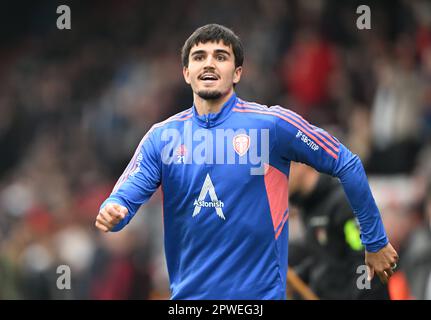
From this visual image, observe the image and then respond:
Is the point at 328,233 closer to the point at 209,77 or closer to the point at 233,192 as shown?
the point at 233,192

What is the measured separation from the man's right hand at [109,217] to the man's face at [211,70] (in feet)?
2.90

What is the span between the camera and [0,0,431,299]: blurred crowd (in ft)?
38.9

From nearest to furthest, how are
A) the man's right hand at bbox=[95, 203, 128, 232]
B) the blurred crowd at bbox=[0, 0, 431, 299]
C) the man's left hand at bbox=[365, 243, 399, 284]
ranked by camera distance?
the man's right hand at bbox=[95, 203, 128, 232], the man's left hand at bbox=[365, 243, 399, 284], the blurred crowd at bbox=[0, 0, 431, 299]

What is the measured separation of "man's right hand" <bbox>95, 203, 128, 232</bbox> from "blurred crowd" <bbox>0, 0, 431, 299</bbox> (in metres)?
3.29

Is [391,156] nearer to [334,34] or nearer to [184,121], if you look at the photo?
[334,34]

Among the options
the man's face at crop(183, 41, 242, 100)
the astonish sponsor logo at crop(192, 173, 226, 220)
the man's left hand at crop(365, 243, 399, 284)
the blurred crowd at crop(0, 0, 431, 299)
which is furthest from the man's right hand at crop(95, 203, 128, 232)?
the blurred crowd at crop(0, 0, 431, 299)

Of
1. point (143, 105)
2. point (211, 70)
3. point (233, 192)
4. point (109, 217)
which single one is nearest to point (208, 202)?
point (233, 192)

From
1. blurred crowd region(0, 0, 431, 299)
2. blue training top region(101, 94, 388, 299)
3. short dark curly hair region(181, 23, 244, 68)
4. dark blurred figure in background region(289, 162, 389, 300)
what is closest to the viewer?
blue training top region(101, 94, 388, 299)

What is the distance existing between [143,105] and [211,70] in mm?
8885

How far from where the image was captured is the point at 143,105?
15.2 metres

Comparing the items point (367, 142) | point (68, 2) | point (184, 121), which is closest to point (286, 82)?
point (367, 142)

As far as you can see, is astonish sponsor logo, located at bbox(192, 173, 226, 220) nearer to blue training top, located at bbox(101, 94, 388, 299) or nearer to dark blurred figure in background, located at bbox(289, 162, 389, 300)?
blue training top, located at bbox(101, 94, 388, 299)

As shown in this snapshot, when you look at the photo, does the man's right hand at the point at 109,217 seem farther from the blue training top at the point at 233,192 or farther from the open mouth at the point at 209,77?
the open mouth at the point at 209,77

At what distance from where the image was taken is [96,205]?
14.3 meters
